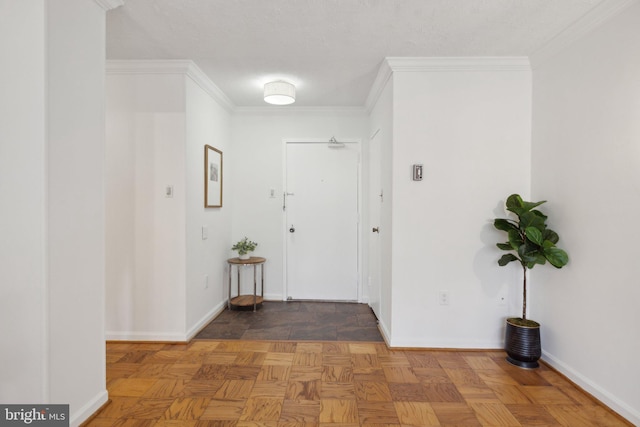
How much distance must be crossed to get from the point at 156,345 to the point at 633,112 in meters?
3.73

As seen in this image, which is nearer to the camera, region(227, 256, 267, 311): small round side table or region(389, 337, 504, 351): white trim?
region(389, 337, 504, 351): white trim

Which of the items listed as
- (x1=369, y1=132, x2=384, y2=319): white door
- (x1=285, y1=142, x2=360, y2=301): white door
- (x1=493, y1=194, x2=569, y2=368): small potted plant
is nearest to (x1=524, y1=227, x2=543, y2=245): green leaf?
(x1=493, y1=194, x2=569, y2=368): small potted plant

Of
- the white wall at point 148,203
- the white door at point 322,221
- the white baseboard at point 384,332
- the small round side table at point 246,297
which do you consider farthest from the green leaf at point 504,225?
the white wall at point 148,203

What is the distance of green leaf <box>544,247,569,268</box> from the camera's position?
85.5 inches

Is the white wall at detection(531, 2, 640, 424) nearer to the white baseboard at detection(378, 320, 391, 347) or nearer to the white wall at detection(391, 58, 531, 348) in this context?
the white wall at detection(391, 58, 531, 348)

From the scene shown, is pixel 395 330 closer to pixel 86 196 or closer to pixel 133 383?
pixel 133 383

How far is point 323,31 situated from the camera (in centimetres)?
224

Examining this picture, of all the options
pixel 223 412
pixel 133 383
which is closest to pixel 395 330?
A: pixel 223 412

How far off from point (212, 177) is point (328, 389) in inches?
91.8

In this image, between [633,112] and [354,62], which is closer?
[633,112]

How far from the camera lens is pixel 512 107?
2678 mm

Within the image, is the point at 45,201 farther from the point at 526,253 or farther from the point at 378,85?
the point at 526,253

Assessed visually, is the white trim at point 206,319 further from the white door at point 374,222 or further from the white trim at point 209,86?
the white trim at point 209,86

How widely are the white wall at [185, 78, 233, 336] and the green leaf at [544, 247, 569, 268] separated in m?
2.81
